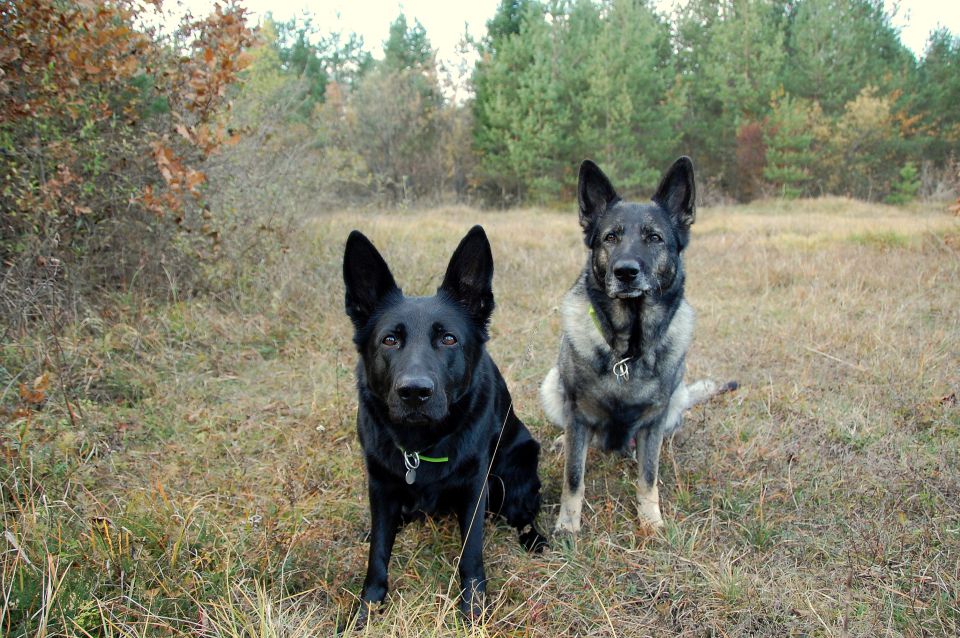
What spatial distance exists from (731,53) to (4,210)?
2669cm

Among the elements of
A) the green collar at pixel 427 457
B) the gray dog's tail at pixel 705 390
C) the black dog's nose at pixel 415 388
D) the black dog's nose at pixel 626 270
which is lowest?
the gray dog's tail at pixel 705 390

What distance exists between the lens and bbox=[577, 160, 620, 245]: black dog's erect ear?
131 inches

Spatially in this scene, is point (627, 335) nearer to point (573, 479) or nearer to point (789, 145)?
point (573, 479)

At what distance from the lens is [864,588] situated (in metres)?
2.47

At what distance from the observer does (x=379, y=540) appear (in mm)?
2490

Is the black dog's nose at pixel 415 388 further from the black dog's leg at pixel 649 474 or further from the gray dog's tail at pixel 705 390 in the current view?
the gray dog's tail at pixel 705 390

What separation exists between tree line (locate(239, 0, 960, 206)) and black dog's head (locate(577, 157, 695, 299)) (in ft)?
60.8

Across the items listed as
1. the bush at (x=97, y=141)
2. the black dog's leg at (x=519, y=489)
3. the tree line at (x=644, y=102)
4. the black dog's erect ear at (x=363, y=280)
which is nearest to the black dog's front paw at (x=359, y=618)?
the black dog's leg at (x=519, y=489)

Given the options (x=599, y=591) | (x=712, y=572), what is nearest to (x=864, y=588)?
(x=712, y=572)

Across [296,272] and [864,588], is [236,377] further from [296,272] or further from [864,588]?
[864,588]

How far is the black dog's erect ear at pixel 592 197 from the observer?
3.34 m

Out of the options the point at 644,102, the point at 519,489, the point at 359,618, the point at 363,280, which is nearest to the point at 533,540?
the point at 519,489

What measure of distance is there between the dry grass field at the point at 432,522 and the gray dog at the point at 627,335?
0.27 m

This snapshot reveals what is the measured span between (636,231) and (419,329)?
52.3 inches
